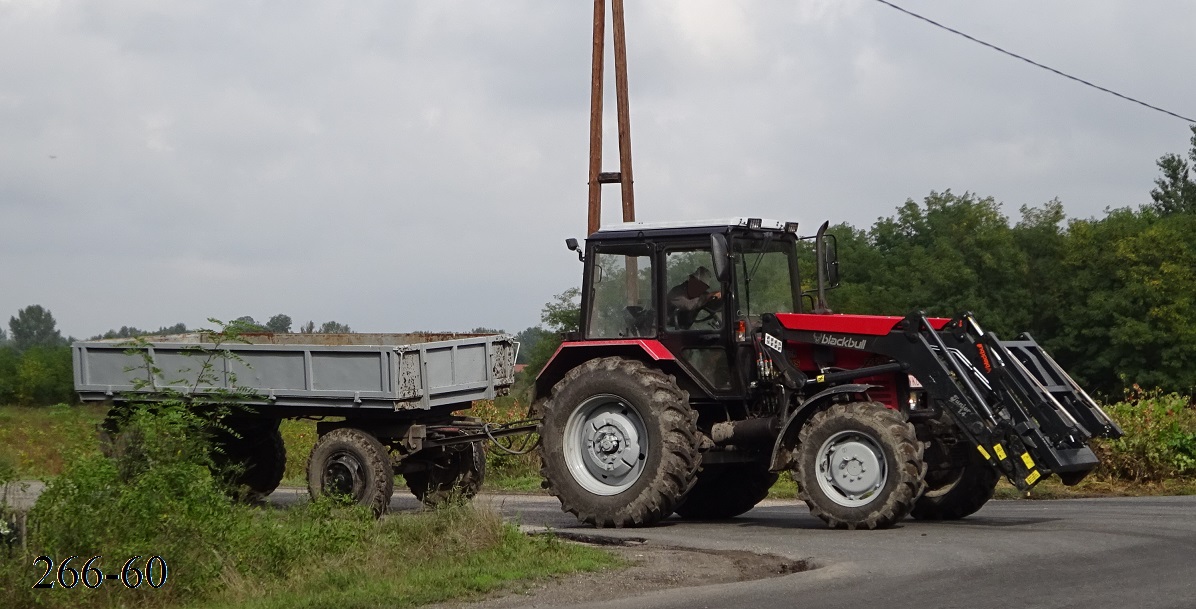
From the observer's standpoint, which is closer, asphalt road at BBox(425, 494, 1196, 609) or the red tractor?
asphalt road at BBox(425, 494, 1196, 609)

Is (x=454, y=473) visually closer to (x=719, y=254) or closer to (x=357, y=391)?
(x=357, y=391)

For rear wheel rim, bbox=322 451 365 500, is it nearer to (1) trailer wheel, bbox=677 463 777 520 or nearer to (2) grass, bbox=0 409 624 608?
(2) grass, bbox=0 409 624 608

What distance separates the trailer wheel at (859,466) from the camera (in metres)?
11.4

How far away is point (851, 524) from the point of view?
11711 millimetres

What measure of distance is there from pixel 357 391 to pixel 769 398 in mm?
4293

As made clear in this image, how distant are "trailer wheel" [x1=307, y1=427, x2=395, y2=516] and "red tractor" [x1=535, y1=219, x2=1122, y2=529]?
181 cm

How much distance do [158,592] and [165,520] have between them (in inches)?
35.6

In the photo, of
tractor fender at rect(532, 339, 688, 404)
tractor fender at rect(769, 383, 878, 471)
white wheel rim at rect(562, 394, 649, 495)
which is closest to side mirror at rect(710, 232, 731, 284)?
tractor fender at rect(532, 339, 688, 404)

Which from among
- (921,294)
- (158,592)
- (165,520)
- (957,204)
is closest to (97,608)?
(158,592)

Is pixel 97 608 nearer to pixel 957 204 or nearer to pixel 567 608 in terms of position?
pixel 567 608

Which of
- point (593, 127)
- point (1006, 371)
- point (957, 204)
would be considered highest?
point (957, 204)

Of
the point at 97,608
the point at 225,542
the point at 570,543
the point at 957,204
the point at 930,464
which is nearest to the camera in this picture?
the point at 97,608

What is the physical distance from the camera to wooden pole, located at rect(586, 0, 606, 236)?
20.1 meters

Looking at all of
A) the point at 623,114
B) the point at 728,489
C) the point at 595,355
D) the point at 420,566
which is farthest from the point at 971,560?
the point at 623,114
